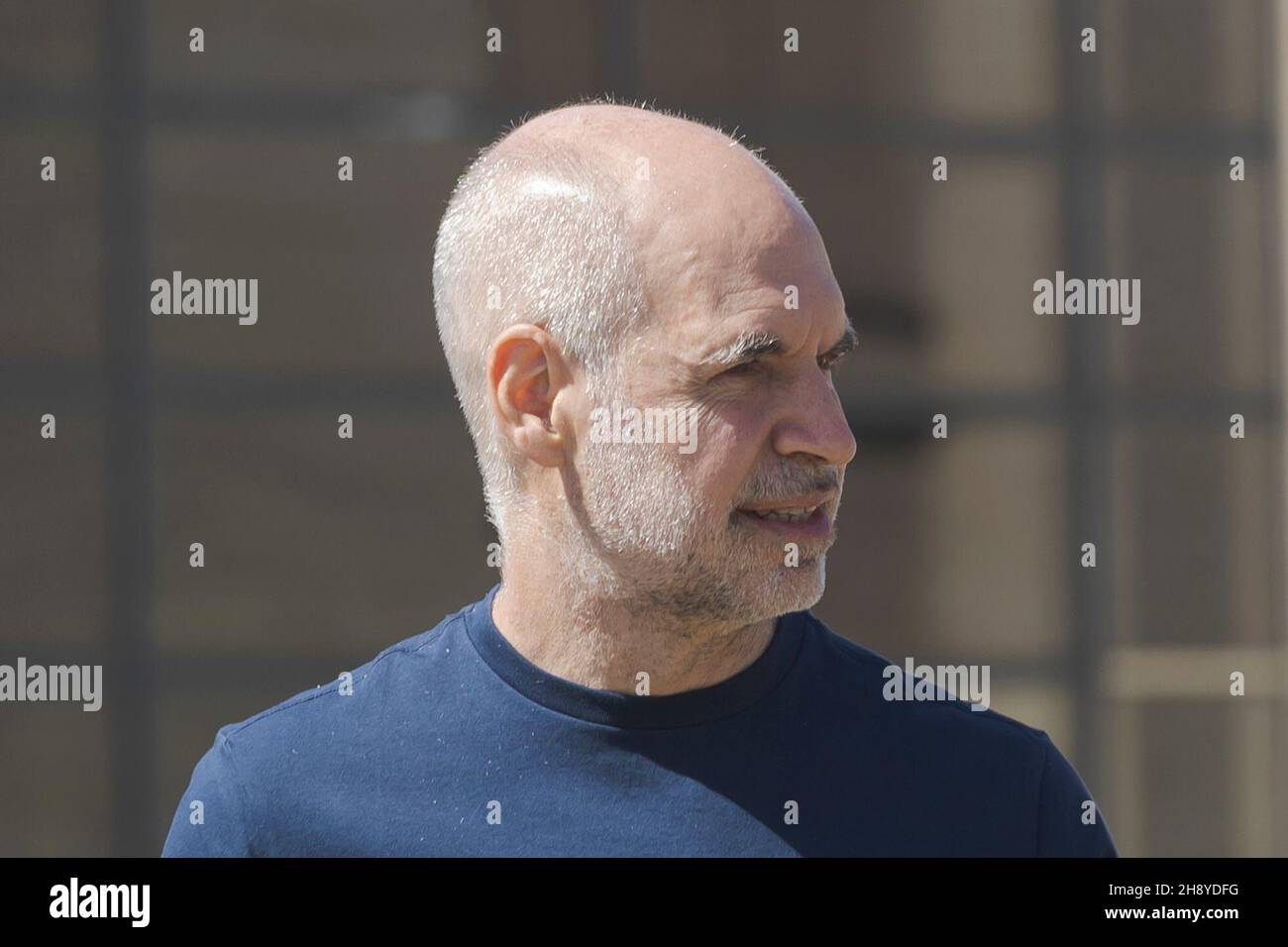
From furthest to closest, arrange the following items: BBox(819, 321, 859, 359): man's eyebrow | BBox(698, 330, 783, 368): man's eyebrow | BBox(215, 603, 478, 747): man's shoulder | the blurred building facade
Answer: the blurred building facade < BBox(215, 603, 478, 747): man's shoulder < BBox(819, 321, 859, 359): man's eyebrow < BBox(698, 330, 783, 368): man's eyebrow

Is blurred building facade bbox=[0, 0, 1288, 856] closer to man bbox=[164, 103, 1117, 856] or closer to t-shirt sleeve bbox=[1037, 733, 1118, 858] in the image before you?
man bbox=[164, 103, 1117, 856]

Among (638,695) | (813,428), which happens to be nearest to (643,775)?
(638,695)

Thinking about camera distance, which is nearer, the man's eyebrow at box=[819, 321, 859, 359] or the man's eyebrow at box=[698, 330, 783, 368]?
the man's eyebrow at box=[698, 330, 783, 368]

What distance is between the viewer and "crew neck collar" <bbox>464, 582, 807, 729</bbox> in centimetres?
197

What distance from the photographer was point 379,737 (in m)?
2.06

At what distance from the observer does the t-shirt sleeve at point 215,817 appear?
6.61ft

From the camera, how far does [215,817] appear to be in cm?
204

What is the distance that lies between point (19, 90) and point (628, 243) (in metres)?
3.55

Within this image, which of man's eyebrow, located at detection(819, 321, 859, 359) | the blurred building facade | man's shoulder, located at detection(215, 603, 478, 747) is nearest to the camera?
man's eyebrow, located at detection(819, 321, 859, 359)

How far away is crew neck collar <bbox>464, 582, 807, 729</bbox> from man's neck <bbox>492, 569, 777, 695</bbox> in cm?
2

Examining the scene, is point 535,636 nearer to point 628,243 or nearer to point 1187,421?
point 628,243

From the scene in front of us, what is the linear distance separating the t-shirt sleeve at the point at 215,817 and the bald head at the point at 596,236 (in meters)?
0.52

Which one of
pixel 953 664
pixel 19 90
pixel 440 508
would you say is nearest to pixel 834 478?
pixel 440 508

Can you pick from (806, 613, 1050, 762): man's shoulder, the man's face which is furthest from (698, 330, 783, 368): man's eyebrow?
(806, 613, 1050, 762): man's shoulder
